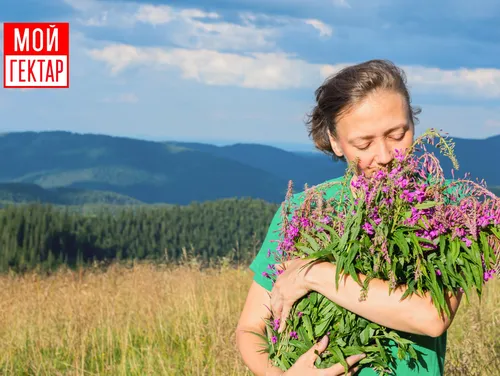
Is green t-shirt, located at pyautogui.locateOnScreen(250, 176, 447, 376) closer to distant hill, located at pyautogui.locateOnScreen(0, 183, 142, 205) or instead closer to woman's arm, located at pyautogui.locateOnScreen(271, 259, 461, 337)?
woman's arm, located at pyautogui.locateOnScreen(271, 259, 461, 337)

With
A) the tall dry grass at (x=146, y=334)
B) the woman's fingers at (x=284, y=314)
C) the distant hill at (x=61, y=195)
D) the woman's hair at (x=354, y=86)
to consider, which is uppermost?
the woman's hair at (x=354, y=86)

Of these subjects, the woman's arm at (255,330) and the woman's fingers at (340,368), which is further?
the woman's arm at (255,330)

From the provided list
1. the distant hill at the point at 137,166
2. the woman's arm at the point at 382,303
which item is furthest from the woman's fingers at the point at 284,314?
the distant hill at the point at 137,166

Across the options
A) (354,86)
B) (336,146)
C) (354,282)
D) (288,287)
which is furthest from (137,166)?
(354,282)

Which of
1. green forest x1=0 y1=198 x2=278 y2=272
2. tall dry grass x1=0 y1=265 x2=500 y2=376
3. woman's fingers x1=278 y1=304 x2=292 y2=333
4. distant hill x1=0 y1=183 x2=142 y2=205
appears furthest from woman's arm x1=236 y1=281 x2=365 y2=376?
distant hill x1=0 y1=183 x2=142 y2=205

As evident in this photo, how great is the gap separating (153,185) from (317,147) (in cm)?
14004

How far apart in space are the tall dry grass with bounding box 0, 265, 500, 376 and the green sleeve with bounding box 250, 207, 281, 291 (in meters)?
2.42

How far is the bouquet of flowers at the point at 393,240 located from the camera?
1.95 metres

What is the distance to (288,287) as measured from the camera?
215 cm

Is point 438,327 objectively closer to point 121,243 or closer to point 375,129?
point 375,129

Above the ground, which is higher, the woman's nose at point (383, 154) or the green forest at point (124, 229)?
the woman's nose at point (383, 154)

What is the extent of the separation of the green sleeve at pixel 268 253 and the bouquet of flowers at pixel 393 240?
196mm

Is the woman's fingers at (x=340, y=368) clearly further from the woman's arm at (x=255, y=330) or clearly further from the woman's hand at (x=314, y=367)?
the woman's arm at (x=255, y=330)

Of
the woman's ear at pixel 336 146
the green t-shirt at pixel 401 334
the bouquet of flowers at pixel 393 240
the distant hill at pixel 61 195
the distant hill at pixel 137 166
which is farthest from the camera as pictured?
the distant hill at pixel 137 166
